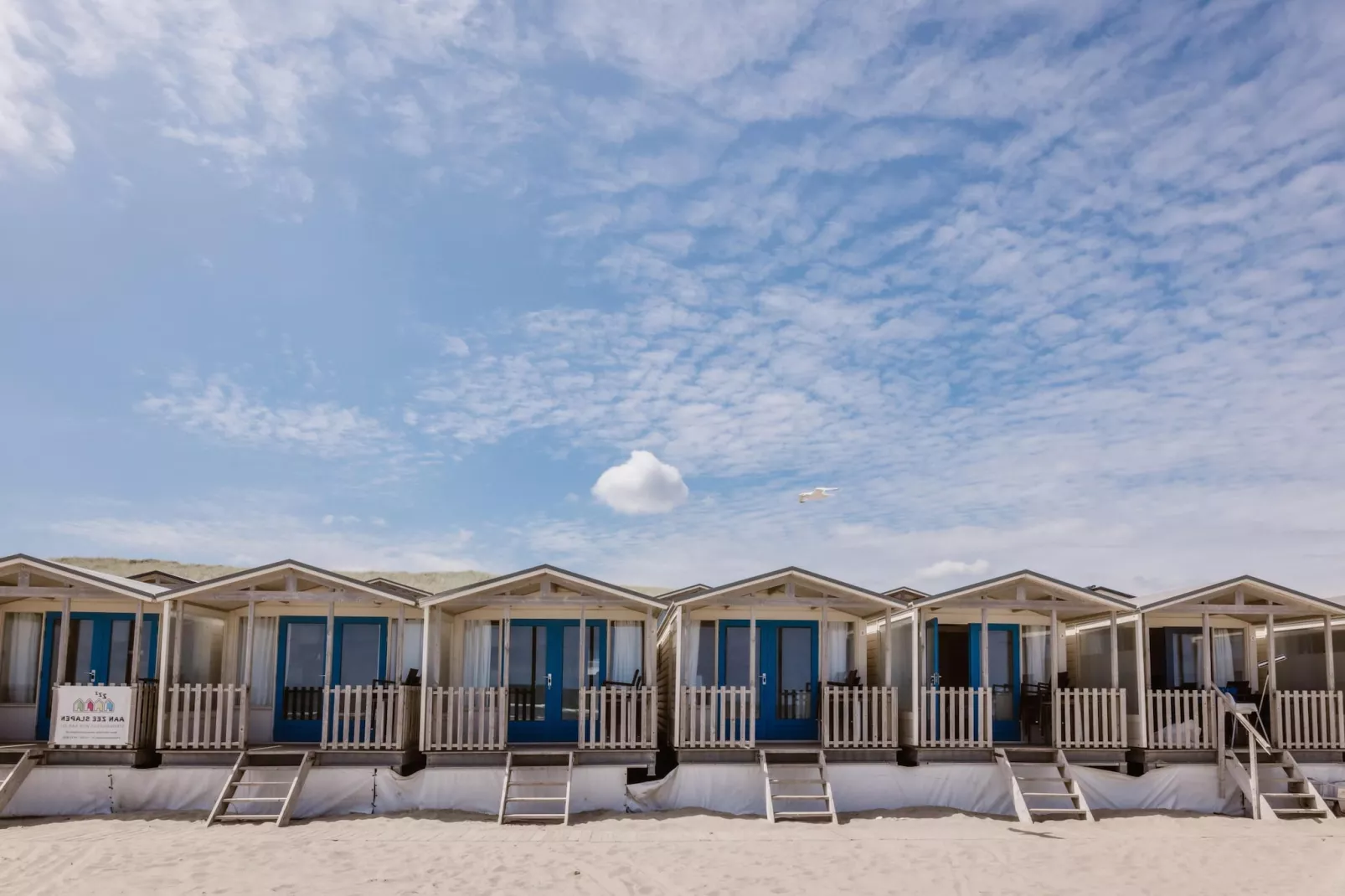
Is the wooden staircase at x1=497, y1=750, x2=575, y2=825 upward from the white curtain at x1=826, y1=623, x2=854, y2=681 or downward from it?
downward

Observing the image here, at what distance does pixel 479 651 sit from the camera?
18594 mm

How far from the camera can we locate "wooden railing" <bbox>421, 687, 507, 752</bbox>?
16422 millimetres

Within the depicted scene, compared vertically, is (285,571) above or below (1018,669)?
above

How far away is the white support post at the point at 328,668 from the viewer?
54.3 feet

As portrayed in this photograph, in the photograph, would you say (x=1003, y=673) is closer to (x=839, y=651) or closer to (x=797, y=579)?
(x=839, y=651)

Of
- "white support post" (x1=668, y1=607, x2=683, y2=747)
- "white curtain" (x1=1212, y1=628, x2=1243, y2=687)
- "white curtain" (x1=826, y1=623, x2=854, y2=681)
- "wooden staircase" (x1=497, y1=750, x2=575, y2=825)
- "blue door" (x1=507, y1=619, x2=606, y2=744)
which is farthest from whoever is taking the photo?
"white curtain" (x1=1212, y1=628, x2=1243, y2=687)

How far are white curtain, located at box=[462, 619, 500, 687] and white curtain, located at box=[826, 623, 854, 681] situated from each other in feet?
18.4

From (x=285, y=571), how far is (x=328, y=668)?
1644 millimetres

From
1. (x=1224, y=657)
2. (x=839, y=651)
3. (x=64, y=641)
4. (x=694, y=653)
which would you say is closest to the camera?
(x=64, y=641)

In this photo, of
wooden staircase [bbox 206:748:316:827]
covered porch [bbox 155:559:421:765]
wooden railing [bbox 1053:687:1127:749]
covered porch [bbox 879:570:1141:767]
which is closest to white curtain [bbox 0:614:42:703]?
covered porch [bbox 155:559:421:765]

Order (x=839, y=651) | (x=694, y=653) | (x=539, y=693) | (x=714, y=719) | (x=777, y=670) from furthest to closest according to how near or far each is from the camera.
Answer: (x=839, y=651) < (x=777, y=670) < (x=694, y=653) < (x=539, y=693) < (x=714, y=719)

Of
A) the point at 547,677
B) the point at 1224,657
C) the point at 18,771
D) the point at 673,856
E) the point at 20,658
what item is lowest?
the point at 673,856

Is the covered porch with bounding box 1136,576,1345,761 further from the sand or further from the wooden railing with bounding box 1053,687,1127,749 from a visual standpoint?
the sand

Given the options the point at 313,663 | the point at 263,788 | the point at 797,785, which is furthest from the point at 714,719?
the point at 313,663
